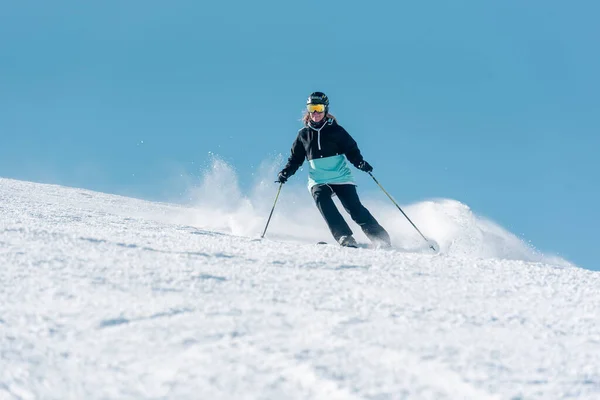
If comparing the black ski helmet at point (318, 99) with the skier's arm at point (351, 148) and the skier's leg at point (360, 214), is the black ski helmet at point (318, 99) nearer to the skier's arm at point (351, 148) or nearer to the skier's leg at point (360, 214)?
the skier's arm at point (351, 148)

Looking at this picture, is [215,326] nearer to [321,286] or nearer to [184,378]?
[184,378]

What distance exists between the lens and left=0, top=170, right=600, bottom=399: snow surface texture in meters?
1.74

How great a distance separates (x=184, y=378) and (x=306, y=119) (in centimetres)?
524

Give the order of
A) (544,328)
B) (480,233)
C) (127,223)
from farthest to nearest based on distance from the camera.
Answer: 1. (480,233)
2. (127,223)
3. (544,328)

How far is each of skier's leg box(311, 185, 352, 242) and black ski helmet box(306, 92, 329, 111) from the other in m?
0.96

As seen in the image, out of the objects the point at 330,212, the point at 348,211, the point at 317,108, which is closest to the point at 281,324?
the point at 330,212

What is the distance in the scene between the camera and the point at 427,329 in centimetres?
229

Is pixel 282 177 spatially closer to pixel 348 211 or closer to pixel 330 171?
pixel 330 171

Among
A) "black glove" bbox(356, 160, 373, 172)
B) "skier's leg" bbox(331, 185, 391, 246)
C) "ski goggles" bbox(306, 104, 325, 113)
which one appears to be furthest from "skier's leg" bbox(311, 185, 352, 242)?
"ski goggles" bbox(306, 104, 325, 113)

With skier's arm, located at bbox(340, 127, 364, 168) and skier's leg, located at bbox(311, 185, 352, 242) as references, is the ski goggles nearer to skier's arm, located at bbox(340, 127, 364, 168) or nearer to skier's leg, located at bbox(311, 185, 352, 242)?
skier's arm, located at bbox(340, 127, 364, 168)

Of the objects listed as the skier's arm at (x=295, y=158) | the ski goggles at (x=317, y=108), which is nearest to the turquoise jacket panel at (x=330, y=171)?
the skier's arm at (x=295, y=158)

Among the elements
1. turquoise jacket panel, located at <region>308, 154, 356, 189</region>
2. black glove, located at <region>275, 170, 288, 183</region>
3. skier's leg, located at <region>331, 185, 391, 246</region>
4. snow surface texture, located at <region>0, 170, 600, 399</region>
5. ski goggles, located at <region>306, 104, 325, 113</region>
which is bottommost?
snow surface texture, located at <region>0, 170, 600, 399</region>

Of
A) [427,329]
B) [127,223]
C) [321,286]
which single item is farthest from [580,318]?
[127,223]

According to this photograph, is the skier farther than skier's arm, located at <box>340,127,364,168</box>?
No
